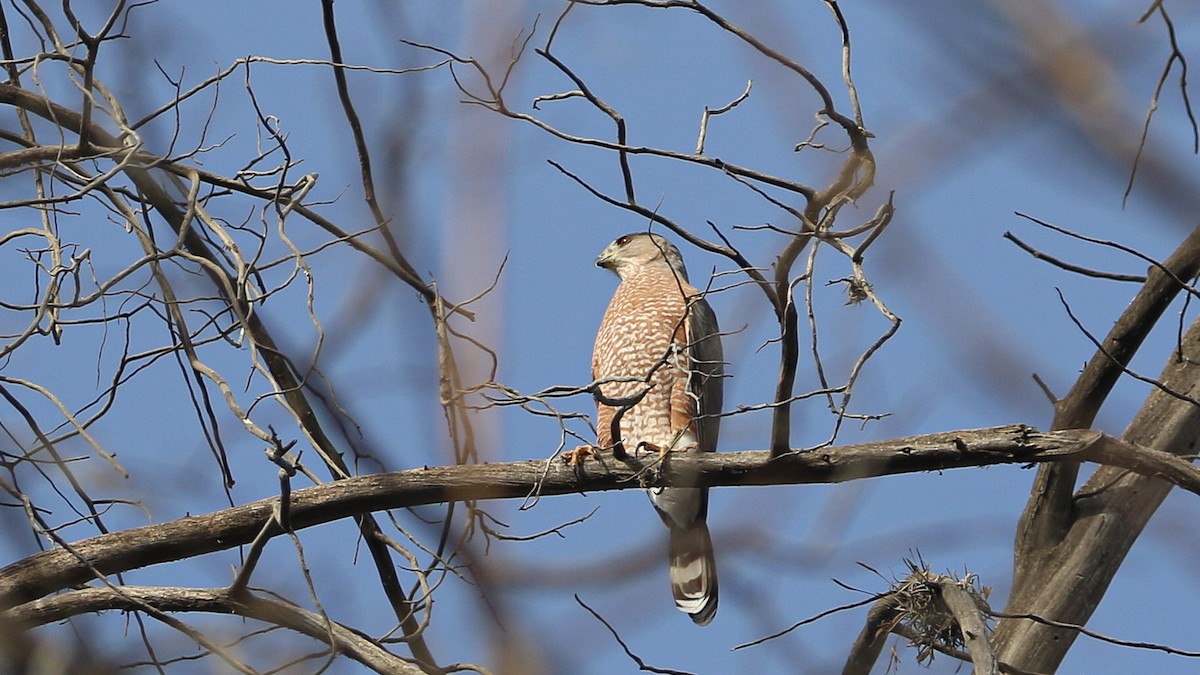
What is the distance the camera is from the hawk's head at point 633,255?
20.6 ft

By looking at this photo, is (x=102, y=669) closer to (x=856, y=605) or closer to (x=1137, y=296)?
(x=856, y=605)

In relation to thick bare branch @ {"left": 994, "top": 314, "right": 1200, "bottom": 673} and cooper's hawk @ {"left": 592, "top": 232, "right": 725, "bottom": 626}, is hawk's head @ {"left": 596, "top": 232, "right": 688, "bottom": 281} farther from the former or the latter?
thick bare branch @ {"left": 994, "top": 314, "right": 1200, "bottom": 673}

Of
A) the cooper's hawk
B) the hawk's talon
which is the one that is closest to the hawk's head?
the cooper's hawk

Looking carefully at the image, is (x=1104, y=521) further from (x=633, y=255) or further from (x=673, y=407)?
(x=633, y=255)

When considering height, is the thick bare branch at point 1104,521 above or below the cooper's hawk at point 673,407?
below

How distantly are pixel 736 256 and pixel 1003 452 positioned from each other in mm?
1075

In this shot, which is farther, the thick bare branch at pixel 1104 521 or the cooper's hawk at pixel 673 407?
the cooper's hawk at pixel 673 407

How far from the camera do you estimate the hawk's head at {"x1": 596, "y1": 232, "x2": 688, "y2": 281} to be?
6.27 metres

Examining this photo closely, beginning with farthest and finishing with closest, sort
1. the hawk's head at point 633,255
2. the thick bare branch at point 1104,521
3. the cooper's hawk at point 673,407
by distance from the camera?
the hawk's head at point 633,255
the cooper's hawk at point 673,407
the thick bare branch at point 1104,521

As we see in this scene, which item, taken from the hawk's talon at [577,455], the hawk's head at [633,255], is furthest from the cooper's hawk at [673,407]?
the hawk's talon at [577,455]

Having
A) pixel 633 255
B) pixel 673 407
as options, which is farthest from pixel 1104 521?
pixel 633 255

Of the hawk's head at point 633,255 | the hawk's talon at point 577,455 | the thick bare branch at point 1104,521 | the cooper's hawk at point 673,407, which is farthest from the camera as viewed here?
the hawk's head at point 633,255

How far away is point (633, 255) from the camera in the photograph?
251 inches

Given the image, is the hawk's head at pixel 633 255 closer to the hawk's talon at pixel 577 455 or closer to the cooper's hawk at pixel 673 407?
the cooper's hawk at pixel 673 407
